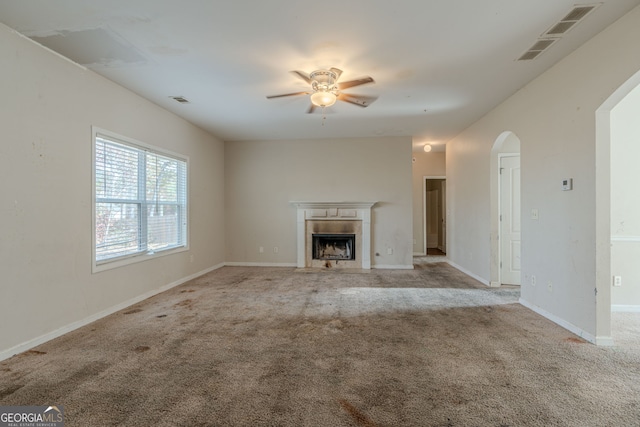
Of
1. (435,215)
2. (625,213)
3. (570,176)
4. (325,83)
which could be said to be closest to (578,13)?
(570,176)

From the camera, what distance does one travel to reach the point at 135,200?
3.90 meters

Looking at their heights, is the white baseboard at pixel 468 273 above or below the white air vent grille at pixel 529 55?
below

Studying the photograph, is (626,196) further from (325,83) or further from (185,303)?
(185,303)

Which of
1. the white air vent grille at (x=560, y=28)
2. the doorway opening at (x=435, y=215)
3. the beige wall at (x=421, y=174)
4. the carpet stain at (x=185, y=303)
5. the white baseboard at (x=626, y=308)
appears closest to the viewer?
the white air vent grille at (x=560, y=28)

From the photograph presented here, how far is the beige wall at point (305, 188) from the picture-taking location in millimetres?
6215

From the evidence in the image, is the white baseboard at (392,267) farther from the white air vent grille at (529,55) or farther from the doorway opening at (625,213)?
the white air vent grille at (529,55)

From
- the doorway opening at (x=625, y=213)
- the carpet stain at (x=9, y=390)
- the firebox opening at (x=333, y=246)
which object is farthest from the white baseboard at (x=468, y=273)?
the carpet stain at (x=9, y=390)

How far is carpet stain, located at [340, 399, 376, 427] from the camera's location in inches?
64.8

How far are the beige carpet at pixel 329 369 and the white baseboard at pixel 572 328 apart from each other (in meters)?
0.08

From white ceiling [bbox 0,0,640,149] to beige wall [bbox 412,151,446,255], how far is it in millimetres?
3883

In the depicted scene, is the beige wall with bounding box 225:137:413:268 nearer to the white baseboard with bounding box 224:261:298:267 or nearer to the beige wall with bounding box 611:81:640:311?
the white baseboard with bounding box 224:261:298:267

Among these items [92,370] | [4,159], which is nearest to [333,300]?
[92,370]

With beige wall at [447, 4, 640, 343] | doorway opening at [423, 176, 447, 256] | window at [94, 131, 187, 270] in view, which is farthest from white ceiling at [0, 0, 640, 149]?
doorway opening at [423, 176, 447, 256]

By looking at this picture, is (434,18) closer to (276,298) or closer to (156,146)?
(276,298)
